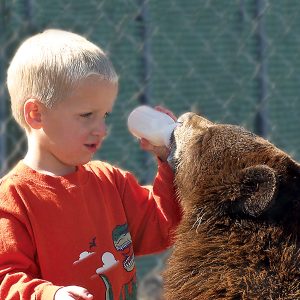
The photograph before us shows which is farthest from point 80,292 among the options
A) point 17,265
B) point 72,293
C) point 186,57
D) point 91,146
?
point 186,57

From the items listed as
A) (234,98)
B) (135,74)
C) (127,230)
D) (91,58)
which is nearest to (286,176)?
(127,230)

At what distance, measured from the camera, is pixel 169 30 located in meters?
5.66

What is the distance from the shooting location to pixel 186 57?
5738 mm

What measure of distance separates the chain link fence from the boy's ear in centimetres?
197

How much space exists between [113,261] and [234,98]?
3249mm

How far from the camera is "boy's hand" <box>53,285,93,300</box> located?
239 centimetres

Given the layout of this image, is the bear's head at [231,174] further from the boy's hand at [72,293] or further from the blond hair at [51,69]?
the boy's hand at [72,293]

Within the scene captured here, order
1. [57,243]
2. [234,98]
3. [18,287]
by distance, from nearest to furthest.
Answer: [18,287], [57,243], [234,98]

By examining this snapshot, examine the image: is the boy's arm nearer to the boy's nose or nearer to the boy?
the boy

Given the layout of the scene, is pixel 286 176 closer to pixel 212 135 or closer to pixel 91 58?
pixel 212 135

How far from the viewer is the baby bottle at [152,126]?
9.96ft

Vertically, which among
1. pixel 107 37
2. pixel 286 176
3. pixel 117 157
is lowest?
pixel 117 157

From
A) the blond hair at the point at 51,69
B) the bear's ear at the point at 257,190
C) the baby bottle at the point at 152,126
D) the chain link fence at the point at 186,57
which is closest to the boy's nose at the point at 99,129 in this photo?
the blond hair at the point at 51,69

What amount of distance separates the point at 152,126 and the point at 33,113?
46 cm
